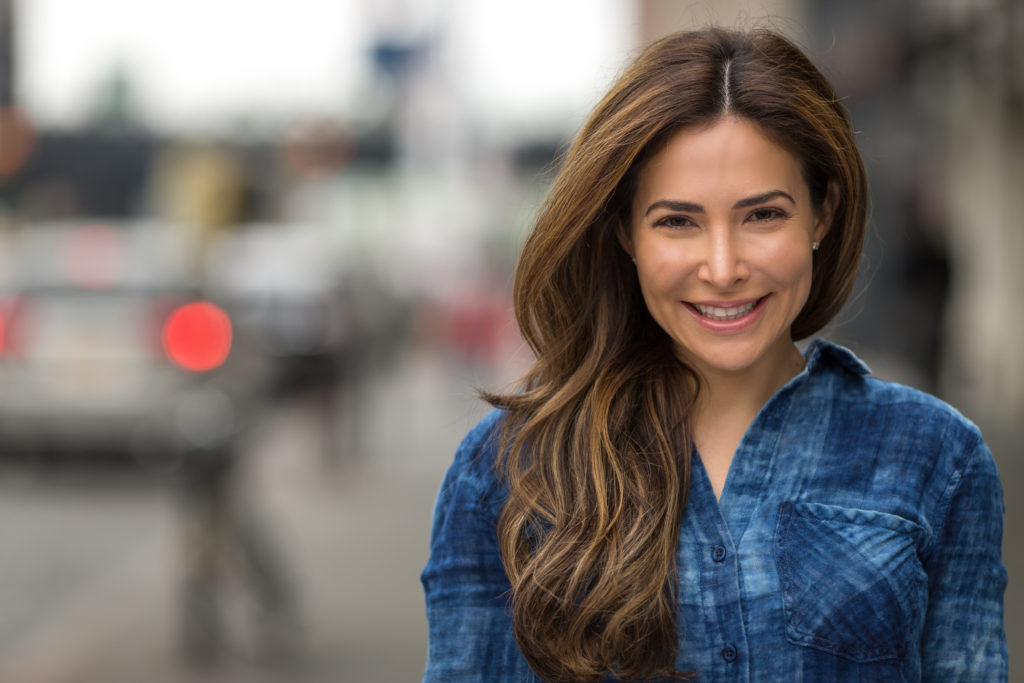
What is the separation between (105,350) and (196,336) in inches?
30.3

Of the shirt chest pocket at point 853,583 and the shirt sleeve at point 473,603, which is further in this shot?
the shirt sleeve at point 473,603

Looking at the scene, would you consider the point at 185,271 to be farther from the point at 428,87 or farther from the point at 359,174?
the point at 359,174

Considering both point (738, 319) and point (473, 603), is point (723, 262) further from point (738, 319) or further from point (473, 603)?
point (473, 603)

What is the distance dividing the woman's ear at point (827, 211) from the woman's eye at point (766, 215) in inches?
5.0

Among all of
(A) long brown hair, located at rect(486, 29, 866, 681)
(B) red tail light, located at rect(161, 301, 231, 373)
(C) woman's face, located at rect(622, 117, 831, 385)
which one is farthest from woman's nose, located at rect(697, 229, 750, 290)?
(B) red tail light, located at rect(161, 301, 231, 373)

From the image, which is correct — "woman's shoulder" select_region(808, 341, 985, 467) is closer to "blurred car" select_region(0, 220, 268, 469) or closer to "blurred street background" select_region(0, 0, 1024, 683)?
"blurred street background" select_region(0, 0, 1024, 683)

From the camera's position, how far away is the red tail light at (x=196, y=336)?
9906 millimetres

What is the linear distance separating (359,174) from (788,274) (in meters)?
54.5

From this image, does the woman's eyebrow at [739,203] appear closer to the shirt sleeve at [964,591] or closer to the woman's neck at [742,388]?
the woman's neck at [742,388]

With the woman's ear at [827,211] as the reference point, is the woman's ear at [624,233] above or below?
below

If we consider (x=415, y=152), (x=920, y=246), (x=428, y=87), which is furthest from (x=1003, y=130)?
(x=415, y=152)

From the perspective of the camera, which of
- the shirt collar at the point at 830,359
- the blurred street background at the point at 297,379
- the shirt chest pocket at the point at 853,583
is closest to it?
the shirt chest pocket at the point at 853,583

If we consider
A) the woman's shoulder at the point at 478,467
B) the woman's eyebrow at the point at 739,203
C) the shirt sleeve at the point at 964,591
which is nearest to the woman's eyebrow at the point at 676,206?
the woman's eyebrow at the point at 739,203

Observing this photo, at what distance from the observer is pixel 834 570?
2.05 m
